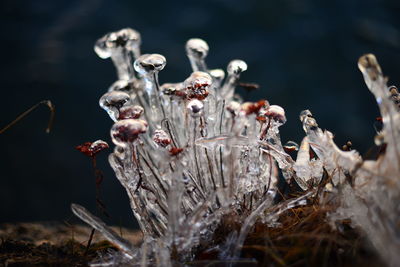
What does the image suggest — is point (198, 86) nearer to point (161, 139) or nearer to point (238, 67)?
point (161, 139)

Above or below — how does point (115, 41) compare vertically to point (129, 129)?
above

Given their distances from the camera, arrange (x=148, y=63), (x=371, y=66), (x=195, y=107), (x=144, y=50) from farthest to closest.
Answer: (x=144, y=50) → (x=148, y=63) → (x=195, y=107) → (x=371, y=66)

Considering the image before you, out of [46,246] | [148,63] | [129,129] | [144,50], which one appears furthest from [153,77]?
[144,50]

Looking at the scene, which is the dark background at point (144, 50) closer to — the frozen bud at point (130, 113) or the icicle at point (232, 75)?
the icicle at point (232, 75)

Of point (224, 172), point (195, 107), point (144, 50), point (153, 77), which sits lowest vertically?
point (224, 172)

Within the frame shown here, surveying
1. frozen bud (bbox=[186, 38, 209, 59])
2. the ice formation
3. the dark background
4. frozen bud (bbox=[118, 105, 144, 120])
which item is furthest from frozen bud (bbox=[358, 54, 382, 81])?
the dark background

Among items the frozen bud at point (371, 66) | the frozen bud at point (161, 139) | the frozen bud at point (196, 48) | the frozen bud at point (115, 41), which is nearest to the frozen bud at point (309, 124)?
the frozen bud at point (371, 66)

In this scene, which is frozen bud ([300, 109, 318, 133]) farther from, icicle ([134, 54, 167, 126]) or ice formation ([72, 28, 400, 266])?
icicle ([134, 54, 167, 126])
